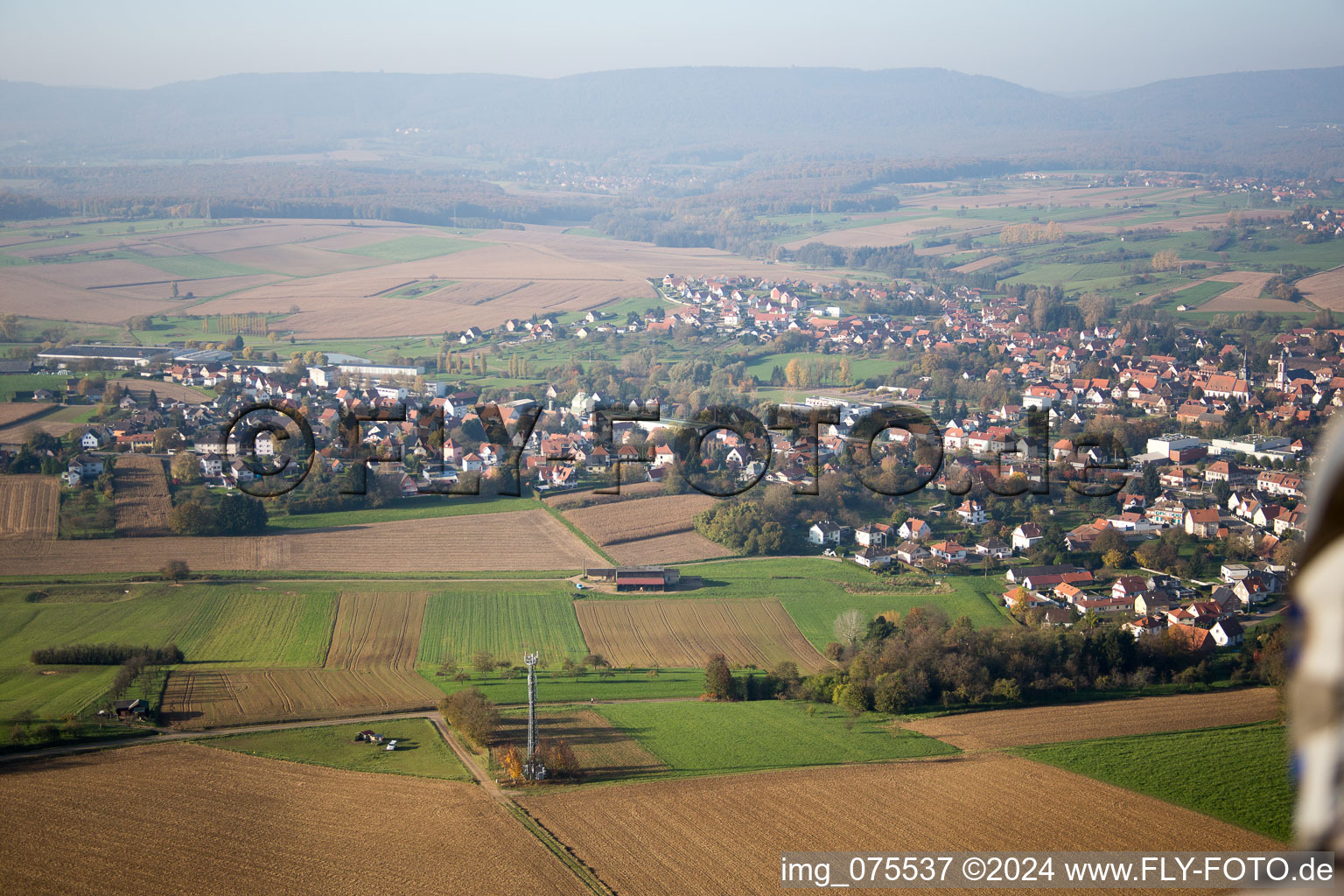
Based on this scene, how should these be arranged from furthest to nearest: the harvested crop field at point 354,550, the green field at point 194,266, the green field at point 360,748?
the green field at point 194,266, the harvested crop field at point 354,550, the green field at point 360,748

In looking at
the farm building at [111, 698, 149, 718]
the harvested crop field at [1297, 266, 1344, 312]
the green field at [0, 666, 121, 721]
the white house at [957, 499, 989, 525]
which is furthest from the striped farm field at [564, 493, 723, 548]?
the harvested crop field at [1297, 266, 1344, 312]

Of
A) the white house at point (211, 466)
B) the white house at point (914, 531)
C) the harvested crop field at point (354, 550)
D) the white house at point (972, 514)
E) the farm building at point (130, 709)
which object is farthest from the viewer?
the white house at point (211, 466)

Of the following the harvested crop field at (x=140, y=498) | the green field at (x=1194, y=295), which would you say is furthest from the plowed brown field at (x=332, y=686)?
the green field at (x=1194, y=295)

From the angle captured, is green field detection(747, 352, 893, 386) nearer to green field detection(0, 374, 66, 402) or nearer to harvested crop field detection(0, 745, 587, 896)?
green field detection(0, 374, 66, 402)

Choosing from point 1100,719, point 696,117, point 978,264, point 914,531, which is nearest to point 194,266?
point 978,264

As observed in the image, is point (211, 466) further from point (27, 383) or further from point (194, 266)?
point (194, 266)

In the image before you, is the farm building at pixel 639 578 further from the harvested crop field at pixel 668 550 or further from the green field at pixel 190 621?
the green field at pixel 190 621
